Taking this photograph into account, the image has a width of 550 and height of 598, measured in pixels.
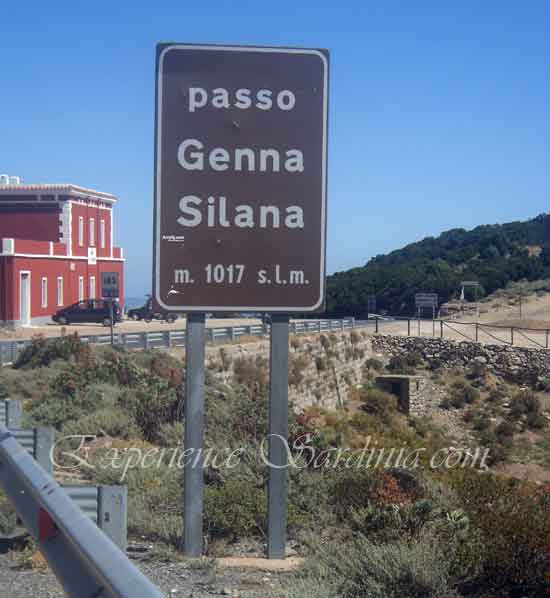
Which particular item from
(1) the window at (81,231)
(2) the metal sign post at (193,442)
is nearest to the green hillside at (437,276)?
(1) the window at (81,231)

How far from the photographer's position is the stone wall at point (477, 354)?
122 feet

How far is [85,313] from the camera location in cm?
4062

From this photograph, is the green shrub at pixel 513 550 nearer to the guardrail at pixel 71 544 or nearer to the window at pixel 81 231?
the guardrail at pixel 71 544

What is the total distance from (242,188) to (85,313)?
119ft

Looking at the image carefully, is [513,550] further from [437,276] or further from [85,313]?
[437,276]

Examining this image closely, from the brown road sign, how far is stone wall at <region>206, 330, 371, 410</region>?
55.4 ft

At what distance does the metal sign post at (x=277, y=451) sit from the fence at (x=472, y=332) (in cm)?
3501

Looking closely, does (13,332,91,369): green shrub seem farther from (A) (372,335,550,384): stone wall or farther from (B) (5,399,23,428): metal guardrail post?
(A) (372,335,550,384): stone wall

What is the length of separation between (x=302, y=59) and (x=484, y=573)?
3.16m

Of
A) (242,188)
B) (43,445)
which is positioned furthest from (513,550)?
(43,445)

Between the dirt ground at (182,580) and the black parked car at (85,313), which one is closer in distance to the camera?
the dirt ground at (182,580)

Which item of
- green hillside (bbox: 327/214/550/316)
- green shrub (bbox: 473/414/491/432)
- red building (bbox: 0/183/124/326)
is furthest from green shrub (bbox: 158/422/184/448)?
green hillside (bbox: 327/214/550/316)

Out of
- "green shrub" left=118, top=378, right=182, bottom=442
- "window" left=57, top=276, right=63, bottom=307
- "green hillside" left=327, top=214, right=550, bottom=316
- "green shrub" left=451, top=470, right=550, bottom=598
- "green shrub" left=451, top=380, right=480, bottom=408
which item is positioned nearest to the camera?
"green shrub" left=451, top=470, right=550, bottom=598

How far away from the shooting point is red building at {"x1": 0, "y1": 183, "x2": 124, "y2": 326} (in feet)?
123
